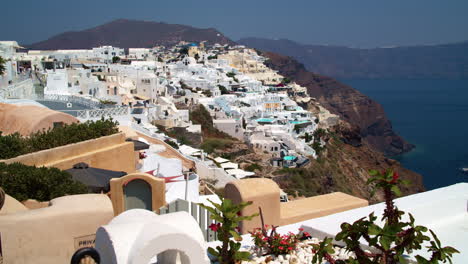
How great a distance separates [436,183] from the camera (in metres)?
67.1

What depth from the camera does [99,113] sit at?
2072cm

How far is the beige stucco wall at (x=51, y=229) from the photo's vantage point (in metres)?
5.37

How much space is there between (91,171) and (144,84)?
38340mm

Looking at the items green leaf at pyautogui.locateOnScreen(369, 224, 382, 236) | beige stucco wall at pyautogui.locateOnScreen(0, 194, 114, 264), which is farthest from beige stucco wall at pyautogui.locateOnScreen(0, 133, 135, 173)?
green leaf at pyautogui.locateOnScreen(369, 224, 382, 236)

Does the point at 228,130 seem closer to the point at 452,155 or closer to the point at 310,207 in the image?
the point at 310,207

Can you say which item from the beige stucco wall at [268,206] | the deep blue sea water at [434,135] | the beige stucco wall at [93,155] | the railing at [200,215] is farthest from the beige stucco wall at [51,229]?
the deep blue sea water at [434,135]

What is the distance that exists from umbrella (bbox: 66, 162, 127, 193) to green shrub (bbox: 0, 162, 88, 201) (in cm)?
108

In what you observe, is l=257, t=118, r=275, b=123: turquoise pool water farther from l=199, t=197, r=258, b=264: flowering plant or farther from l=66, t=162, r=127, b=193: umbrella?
l=199, t=197, r=258, b=264: flowering plant

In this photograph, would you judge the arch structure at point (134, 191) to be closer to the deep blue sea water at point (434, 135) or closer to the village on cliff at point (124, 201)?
the village on cliff at point (124, 201)

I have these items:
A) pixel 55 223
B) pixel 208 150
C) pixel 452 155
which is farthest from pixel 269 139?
pixel 452 155

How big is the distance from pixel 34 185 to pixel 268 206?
13.2 feet

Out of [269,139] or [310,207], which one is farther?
[269,139]

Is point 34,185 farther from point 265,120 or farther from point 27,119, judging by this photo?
Result: point 265,120

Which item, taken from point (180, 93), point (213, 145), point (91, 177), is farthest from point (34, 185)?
point (180, 93)
